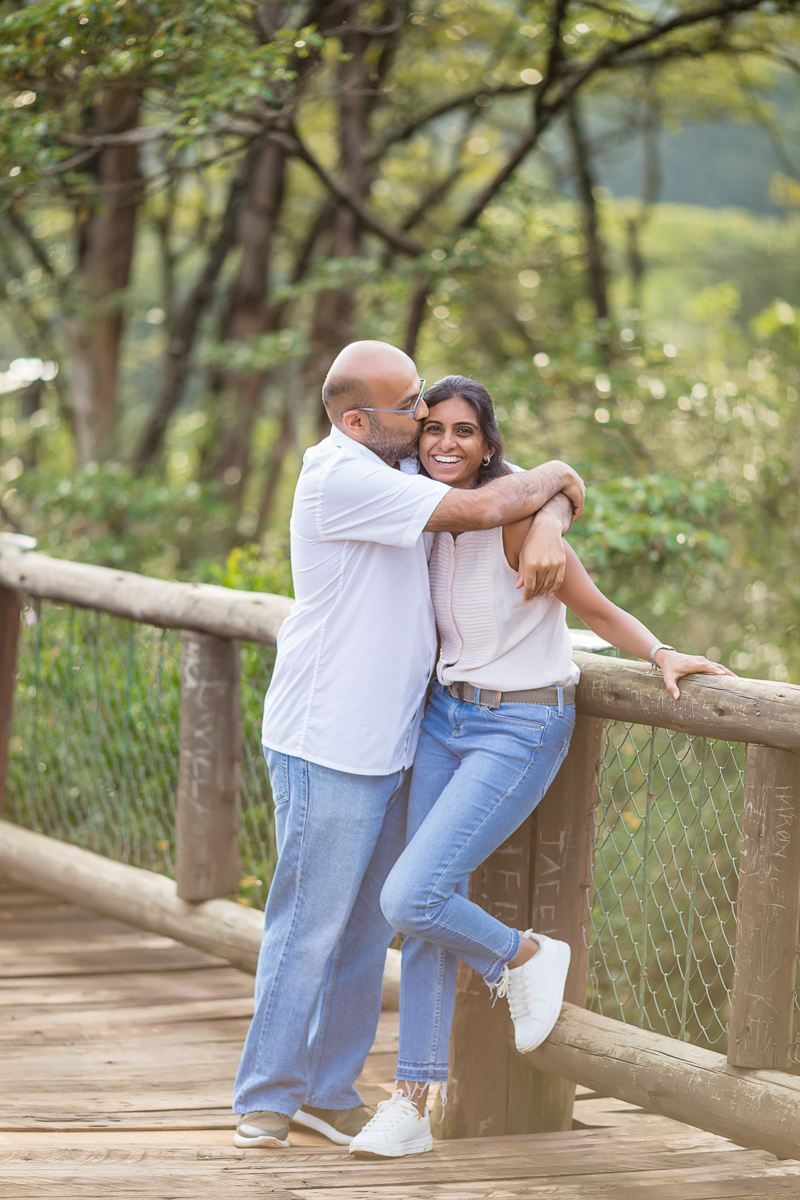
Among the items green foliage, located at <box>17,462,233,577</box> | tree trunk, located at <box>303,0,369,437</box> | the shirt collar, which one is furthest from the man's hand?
green foliage, located at <box>17,462,233,577</box>

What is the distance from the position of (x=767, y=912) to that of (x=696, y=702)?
405 mm

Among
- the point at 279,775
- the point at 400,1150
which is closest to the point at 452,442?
the point at 279,775

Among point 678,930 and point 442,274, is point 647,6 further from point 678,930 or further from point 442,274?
point 678,930

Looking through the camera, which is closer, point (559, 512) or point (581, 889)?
point (559, 512)

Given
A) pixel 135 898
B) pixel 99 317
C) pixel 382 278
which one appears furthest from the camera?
pixel 99 317

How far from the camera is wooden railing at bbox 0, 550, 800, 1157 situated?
7.36ft

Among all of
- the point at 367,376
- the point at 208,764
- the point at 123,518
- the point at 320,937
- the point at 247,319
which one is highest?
the point at 367,376

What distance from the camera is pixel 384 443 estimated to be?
2.41 meters

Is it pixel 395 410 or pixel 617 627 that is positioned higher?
pixel 395 410

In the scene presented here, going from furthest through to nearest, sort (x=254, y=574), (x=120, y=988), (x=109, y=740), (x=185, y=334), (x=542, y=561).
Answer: (x=185, y=334) → (x=254, y=574) → (x=109, y=740) → (x=120, y=988) → (x=542, y=561)

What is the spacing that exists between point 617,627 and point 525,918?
0.66 metres

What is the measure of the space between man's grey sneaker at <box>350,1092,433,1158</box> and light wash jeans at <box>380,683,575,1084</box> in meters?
0.06

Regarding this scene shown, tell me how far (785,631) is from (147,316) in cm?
516

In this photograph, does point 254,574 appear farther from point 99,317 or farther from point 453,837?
point 99,317
